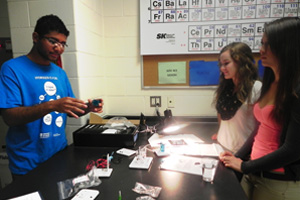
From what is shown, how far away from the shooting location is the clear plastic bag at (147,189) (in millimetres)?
868

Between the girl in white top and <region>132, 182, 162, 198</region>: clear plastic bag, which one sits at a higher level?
the girl in white top

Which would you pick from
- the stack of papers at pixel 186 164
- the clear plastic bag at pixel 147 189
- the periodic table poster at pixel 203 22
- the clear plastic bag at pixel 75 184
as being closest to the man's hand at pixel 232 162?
the stack of papers at pixel 186 164

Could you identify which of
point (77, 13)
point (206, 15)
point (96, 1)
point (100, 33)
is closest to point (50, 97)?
point (77, 13)

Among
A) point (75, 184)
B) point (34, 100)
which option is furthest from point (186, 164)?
point (34, 100)

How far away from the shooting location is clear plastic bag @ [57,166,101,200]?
2.87 ft

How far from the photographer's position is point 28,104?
4.03ft

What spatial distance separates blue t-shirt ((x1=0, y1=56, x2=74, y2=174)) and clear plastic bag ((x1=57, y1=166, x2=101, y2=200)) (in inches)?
17.9

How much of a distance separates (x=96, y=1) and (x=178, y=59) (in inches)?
40.0

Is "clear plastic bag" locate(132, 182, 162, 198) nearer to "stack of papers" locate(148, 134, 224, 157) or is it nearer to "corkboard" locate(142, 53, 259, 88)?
"stack of papers" locate(148, 134, 224, 157)

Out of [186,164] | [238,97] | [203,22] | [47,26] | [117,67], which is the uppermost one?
[203,22]

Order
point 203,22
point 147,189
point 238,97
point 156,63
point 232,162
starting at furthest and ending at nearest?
point 156,63, point 203,22, point 238,97, point 232,162, point 147,189

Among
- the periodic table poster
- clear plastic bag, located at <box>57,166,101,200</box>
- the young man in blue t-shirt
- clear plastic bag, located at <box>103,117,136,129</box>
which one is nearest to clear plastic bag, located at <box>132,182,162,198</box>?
clear plastic bag, located at <box>57,166,101,200</box>

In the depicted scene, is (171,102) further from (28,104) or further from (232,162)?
(28,104)

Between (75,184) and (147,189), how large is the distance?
1.12ft
